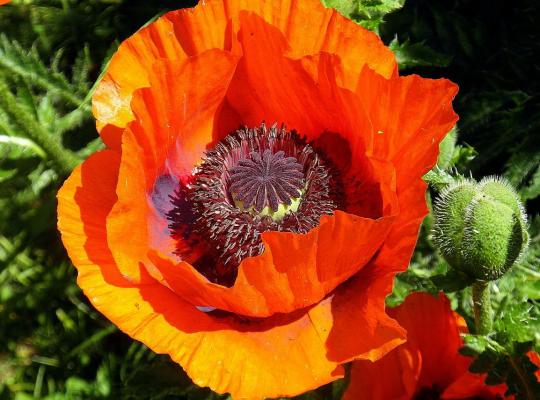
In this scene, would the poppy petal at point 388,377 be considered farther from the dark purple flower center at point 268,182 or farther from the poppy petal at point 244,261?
the dark purple flower center at point 268,182

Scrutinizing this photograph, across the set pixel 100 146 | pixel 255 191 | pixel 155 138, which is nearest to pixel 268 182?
pixel 255 191

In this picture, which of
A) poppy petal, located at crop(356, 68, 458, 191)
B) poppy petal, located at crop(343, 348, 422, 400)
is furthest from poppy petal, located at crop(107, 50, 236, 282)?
poppy petal, located at crop(343, 348, 422, 400)

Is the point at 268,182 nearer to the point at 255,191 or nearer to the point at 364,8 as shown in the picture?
the point at 255,191

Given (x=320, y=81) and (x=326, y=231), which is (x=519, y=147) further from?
(x=326, y=231)

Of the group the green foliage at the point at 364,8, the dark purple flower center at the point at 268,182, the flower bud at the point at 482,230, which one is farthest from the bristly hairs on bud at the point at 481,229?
the green foliage at the point at 364,8

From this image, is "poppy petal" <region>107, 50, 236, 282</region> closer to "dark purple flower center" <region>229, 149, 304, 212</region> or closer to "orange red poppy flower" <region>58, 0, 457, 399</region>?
"orange red poppy flower" <region>58, 0, 457, 399</region>

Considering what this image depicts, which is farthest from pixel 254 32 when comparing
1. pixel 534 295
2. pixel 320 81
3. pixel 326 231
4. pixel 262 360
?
pixel 534 295
